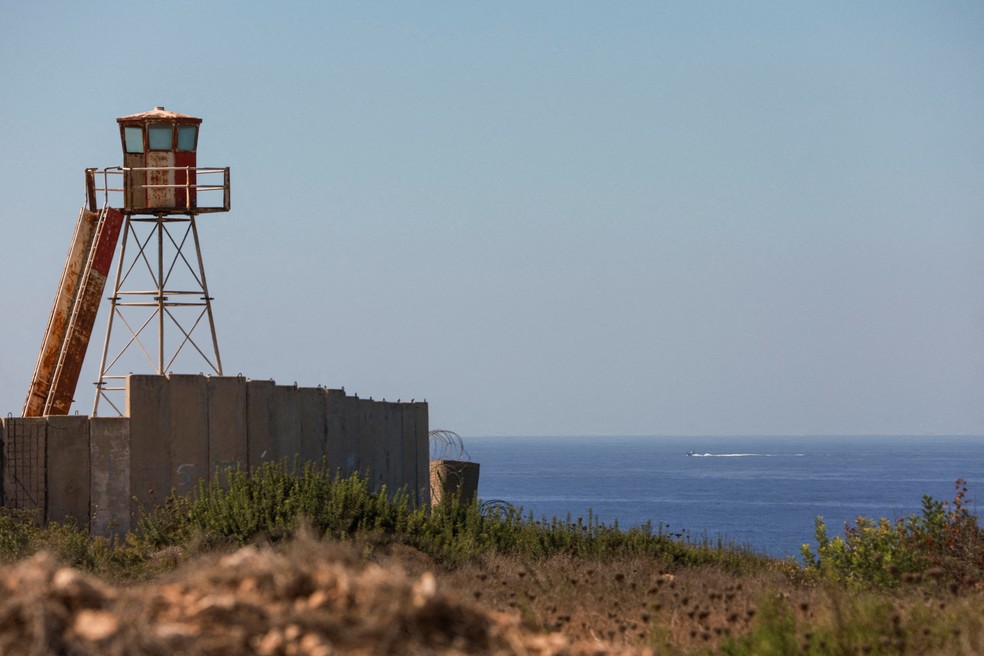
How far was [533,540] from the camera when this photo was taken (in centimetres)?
1667

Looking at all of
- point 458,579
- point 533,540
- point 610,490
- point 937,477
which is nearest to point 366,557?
point 458,579

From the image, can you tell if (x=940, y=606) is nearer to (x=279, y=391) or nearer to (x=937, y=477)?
(x=279, y=391)

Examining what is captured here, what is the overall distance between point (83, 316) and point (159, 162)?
3338 millimetres

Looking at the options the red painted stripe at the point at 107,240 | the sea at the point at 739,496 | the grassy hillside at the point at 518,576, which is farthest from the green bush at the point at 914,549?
the sea at the point at 739,496

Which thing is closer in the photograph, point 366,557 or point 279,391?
point 366,557

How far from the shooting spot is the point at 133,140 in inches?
969

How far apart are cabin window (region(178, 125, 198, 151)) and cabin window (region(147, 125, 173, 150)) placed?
20 cm

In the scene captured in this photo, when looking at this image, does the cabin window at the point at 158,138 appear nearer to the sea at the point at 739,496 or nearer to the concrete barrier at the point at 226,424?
the concrete barrier at the point at 226,424

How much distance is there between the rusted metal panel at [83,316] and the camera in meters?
23.4

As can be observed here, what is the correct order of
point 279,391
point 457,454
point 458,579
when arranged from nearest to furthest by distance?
point 458,579 < point 279,391 < point 457,454

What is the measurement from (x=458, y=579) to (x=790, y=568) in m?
4.97

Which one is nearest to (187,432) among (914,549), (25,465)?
(25,465)

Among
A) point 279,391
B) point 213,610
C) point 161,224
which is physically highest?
point 161,224

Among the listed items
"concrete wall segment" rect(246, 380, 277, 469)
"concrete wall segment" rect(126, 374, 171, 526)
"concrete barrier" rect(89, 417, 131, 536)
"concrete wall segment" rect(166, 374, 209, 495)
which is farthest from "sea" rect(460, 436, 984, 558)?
"concrete barrier" rect(89, 417, 131, 536)
